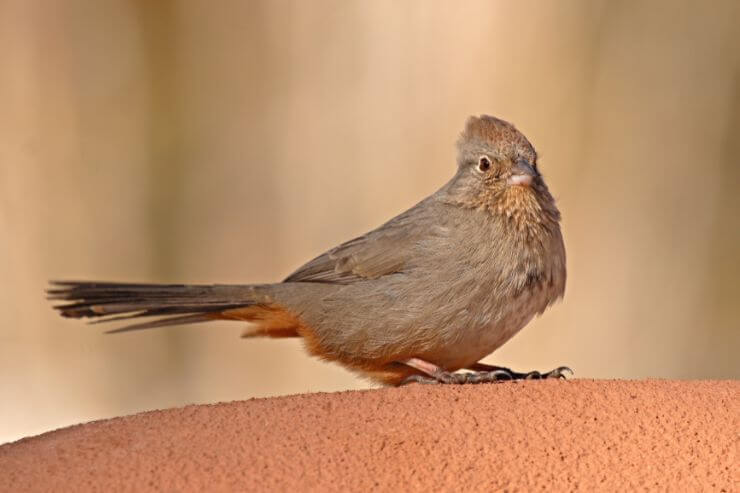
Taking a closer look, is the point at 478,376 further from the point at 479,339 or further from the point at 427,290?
the point at 427,290

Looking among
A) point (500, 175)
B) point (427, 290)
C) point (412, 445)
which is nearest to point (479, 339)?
point (427, 290)

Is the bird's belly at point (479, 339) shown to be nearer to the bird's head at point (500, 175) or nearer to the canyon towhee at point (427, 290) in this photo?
the canyon towhee at point (427, 290)

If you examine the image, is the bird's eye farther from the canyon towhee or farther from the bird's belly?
the bird's belly

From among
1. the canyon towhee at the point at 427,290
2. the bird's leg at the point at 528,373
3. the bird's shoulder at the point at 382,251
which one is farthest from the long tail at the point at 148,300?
the bird's leg at the point at 528,373

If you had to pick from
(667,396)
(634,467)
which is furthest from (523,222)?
(634,467)

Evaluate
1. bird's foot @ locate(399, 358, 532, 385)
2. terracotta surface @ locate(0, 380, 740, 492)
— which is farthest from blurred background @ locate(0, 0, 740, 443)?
terracotta surface @ locate(0, 380, 740, 492)

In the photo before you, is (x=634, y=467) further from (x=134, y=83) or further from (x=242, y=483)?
(x=134, y=83)
